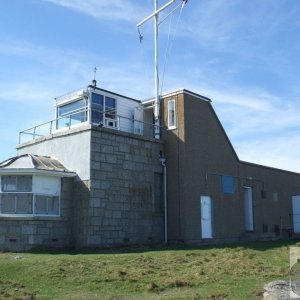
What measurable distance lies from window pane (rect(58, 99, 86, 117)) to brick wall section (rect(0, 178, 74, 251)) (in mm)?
4560

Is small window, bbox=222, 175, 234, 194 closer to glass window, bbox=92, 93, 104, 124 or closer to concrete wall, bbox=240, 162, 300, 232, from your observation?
concrete wall, bbox=240, 162, 300, 232

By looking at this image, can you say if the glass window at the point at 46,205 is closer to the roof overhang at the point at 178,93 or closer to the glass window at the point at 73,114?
the glass window at the point at 73,114

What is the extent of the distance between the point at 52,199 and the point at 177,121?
758 cm

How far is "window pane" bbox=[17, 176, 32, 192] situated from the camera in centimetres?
2192

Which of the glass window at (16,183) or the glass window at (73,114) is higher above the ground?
the glass window at (73,114)

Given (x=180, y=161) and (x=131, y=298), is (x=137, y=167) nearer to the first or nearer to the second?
(x=180, y=161)

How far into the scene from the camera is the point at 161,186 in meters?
26.0

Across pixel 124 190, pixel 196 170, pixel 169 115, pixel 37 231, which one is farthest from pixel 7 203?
pixel 196 170

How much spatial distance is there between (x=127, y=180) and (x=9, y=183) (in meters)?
5.32

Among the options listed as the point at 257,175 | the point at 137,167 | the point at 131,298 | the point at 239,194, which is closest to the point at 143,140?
the point at 137,167

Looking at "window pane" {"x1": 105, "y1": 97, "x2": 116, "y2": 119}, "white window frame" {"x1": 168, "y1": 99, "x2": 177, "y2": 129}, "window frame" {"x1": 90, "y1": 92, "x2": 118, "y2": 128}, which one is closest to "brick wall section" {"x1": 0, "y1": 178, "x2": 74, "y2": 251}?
"window frame" {"x1": 90, "y1": 92, "x2": 118, "y2": 128}

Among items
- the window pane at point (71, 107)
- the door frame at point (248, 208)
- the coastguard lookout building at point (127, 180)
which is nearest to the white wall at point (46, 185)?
the coastguard lookout building at point (127, 180)

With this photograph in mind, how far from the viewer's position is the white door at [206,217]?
86.0 ft

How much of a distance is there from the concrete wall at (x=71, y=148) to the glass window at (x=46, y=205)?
158 centimetres
